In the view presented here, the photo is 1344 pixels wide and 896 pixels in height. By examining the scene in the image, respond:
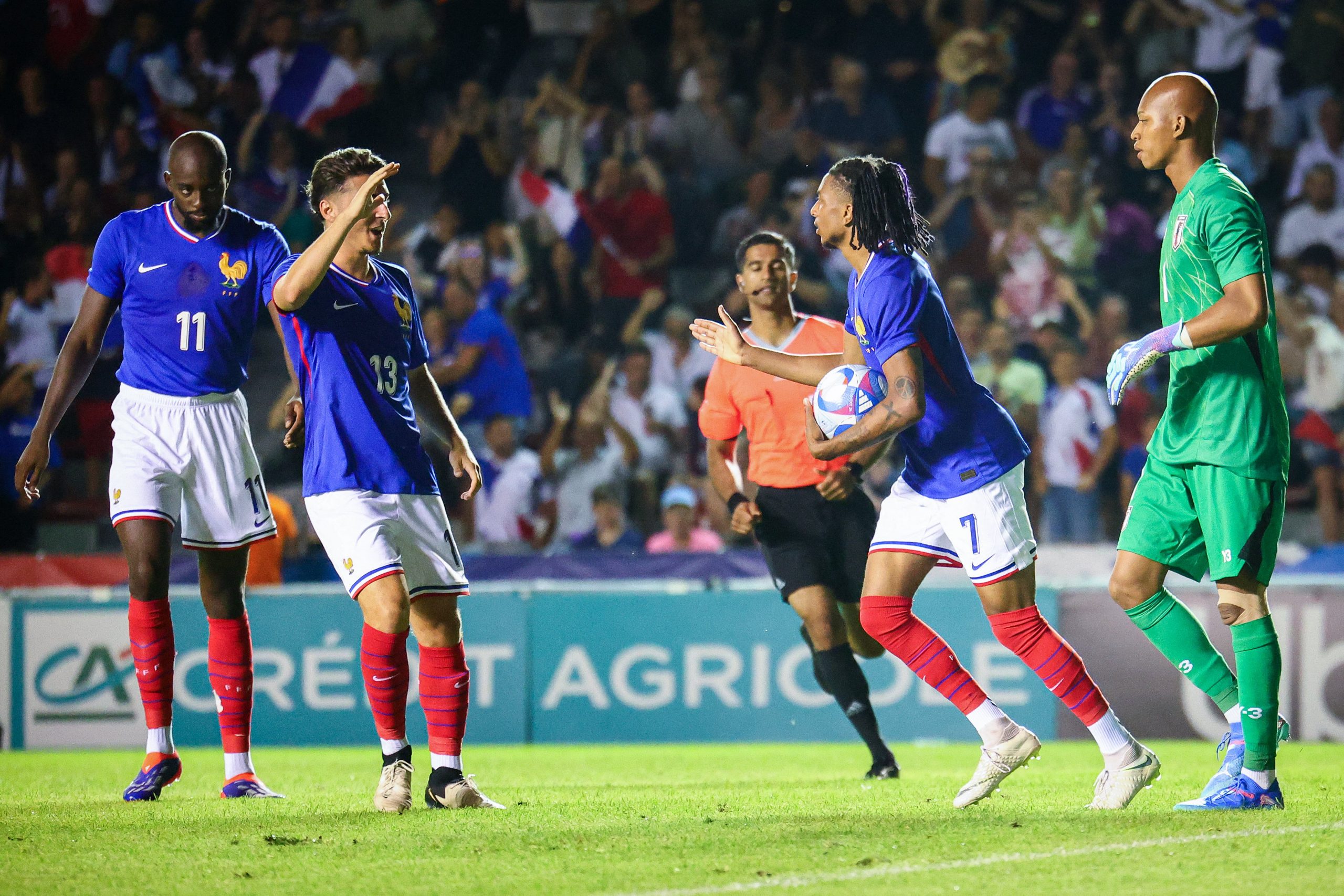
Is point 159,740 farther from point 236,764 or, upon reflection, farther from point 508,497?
point 508,497

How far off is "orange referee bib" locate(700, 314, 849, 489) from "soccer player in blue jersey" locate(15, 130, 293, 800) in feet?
7.16

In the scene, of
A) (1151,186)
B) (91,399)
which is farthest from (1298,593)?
(91,399)

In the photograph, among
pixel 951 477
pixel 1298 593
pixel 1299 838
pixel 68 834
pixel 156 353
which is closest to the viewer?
pixel 1299 838

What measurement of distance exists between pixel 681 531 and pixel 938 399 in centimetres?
612

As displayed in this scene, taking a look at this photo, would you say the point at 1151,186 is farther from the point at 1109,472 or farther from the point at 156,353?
the point at 156,353

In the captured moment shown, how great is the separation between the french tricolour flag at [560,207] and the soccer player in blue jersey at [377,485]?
883 cm

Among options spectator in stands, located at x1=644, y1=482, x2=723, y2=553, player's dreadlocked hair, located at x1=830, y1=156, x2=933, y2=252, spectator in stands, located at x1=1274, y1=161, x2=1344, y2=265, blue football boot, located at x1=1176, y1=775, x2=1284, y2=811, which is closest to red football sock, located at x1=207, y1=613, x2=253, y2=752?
player's dreadlocked hair, located at x1=830, y1=156, x2=933, y2=252

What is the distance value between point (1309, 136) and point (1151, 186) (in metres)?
1.52

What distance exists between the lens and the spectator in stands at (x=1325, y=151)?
14.2 meters

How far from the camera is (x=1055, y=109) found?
1498cm

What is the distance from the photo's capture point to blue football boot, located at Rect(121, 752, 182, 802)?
20.0 ft

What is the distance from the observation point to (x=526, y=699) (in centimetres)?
1001

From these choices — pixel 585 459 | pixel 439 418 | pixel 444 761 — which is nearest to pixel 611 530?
pixel 585 459

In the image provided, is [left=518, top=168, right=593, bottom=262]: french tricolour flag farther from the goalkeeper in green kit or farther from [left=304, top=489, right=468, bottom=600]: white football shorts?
the goalkeeper in green kit
